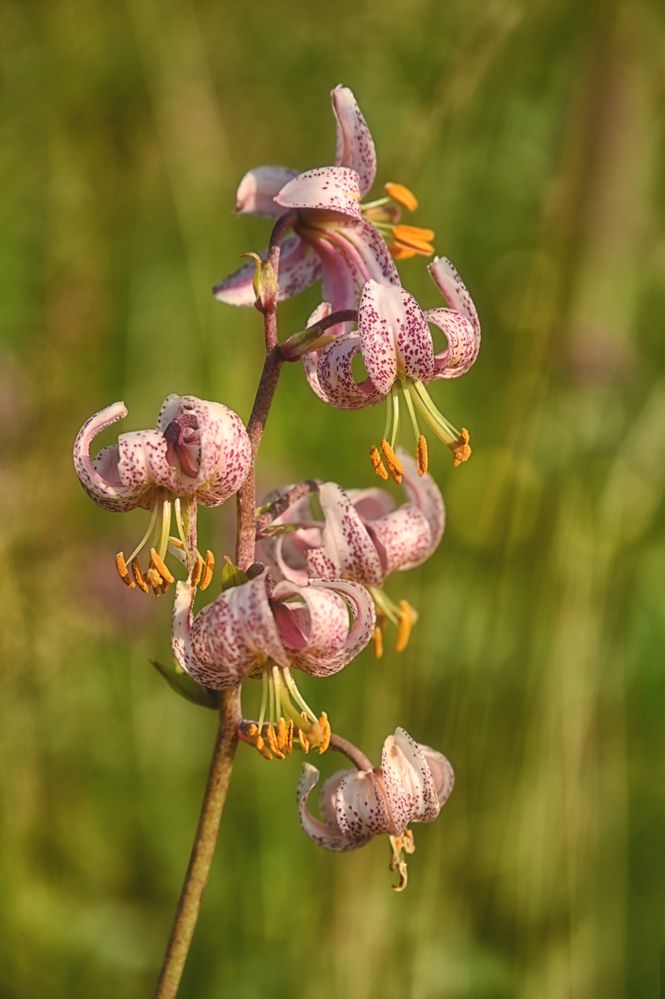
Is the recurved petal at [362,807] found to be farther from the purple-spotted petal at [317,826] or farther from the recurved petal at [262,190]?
the recurved petal at [262,190]

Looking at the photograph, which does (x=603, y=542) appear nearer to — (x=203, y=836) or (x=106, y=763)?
(x=106, y=763)

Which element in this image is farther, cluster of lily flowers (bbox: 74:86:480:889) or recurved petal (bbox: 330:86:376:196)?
recurved petal (bbox: 330:86:376:196)

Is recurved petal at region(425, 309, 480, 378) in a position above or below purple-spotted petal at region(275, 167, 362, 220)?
below

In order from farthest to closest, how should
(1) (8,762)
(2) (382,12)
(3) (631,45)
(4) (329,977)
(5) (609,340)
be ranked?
(2) (382,12), (5) (609,340), (1) (8,762), (4) (329,977), (3) (631,45)

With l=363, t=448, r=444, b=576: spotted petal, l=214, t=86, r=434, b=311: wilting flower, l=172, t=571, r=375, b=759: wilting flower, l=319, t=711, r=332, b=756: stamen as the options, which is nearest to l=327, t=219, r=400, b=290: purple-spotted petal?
l=214, t=86, r=434, b=311: wilting flower

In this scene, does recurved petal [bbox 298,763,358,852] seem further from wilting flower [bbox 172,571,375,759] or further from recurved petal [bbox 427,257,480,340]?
recurved petal [bbox 427,257,480,340]

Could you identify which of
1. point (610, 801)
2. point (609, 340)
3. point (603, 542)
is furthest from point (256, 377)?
point (610, 801)

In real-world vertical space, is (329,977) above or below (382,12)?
below
